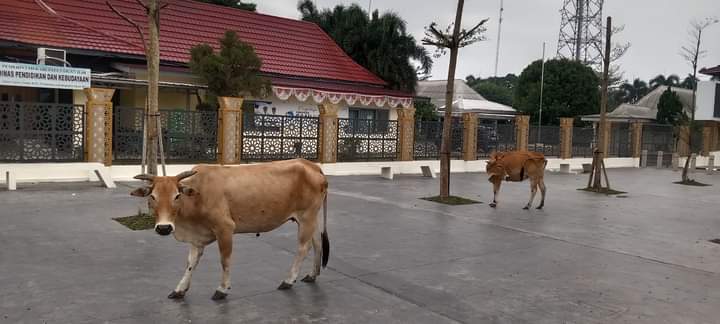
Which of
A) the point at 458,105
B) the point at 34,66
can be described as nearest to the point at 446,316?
the point at 34,66

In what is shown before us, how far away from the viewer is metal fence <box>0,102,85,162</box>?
1273 centimetres

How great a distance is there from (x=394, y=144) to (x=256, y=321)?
50.7ft

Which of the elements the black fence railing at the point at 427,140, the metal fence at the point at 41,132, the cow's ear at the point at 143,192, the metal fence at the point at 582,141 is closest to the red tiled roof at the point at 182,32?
the metal fence at the point at 41,132

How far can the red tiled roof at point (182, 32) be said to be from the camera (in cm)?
1994

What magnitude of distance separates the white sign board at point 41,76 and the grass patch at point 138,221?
6.02 metres

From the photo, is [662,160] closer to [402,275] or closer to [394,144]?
[394,144]

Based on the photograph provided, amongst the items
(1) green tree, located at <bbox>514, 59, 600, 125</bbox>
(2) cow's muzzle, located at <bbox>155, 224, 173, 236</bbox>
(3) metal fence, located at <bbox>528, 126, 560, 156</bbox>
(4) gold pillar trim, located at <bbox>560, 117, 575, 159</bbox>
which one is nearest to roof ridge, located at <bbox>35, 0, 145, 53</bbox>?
(3) metal fence, located at <bbox>528, 126, 560, 156</bbox>

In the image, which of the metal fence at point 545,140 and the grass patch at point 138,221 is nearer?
the grass patch at point 138,221

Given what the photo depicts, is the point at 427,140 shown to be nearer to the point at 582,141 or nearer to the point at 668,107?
the point at 582,141

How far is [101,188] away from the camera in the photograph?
1260 centimetres

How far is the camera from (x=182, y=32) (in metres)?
24.1

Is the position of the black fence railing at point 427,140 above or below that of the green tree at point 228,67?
below

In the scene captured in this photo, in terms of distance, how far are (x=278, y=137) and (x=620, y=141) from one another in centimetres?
1799

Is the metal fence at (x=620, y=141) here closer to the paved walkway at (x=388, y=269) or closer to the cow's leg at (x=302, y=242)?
the paved walkway at (x=388, y=269)
